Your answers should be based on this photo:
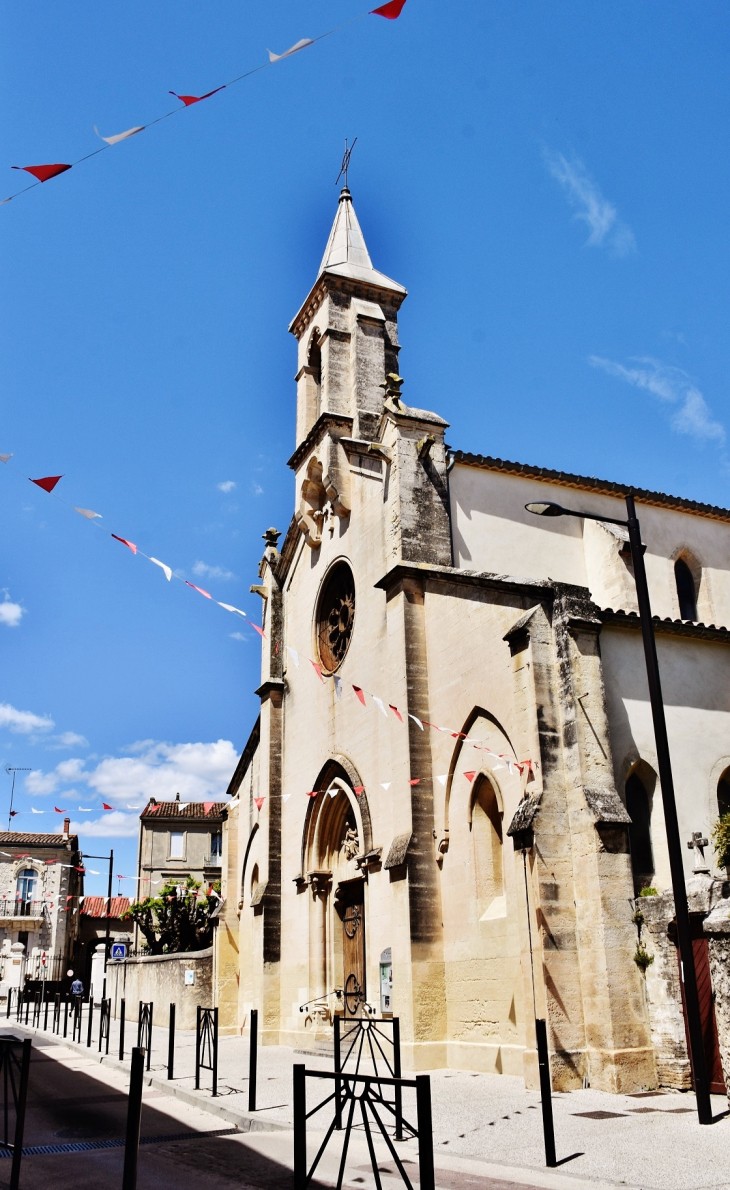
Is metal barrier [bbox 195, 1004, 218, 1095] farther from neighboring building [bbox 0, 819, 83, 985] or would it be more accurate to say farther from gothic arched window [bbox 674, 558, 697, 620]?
neighboring building [bbox 0, 819, 83, 985]

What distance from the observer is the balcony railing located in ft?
175

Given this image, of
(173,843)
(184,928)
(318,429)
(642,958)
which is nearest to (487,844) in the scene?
(642,958)

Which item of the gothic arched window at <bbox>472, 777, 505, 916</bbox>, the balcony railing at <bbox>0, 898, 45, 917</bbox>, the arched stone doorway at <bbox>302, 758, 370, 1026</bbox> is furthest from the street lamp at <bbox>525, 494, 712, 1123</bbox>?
the balcony railing at <bbox>0, 898, 45, 917</bbox>

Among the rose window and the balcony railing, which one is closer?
the rose window

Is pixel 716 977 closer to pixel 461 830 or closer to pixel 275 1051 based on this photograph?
pixel 461 830

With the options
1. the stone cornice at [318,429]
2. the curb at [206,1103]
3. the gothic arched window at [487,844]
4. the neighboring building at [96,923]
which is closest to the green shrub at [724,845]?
the gothic arched window at [487,844]

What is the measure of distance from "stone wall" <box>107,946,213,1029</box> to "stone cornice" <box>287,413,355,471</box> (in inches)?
503

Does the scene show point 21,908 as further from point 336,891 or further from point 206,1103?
point 206,1103

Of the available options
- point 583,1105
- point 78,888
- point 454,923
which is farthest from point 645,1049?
point 78,888

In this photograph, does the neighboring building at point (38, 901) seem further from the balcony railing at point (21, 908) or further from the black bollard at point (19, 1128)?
the black bollard at point (19, 1128)

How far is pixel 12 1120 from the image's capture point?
978 cm

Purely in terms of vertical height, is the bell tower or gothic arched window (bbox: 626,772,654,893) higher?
the bell tower

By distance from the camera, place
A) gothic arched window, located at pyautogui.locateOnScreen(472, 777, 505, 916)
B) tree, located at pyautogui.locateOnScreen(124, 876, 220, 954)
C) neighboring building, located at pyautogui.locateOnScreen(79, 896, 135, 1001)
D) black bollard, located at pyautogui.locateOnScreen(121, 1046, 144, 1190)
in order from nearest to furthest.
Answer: black bollard, located at pyautogui.locateOnScreen(121, 1046, 144, 1190) → gothic arched window, located at pyautogui.locateOnScreen(472, 777, 505, 916) → tree, located at pyautogui.locateOnScreen(124, 876, 220, 954) → neighboring building, located at pyautogui.locateOnScreen(79, 896, 135, 1001)

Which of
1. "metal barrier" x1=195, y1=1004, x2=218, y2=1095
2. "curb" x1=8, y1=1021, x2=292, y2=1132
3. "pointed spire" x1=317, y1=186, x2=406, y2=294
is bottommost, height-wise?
"curb" x1=8, y1=1021, x2=292, y2=1132
